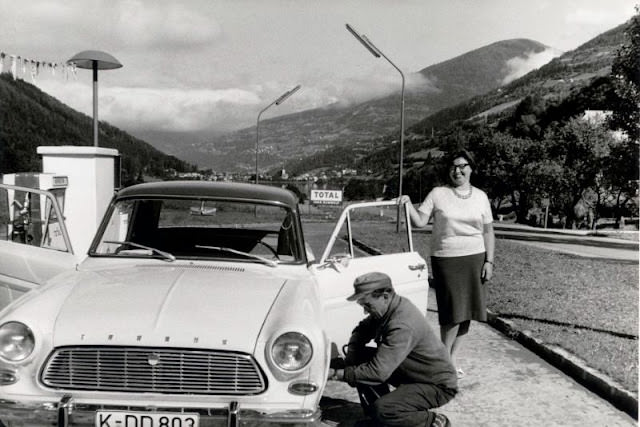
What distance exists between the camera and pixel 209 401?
11.2 feet

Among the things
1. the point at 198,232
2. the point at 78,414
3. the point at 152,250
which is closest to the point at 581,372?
the point at 198,232

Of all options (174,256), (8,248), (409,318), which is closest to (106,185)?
(8,248)

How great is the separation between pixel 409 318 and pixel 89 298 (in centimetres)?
194

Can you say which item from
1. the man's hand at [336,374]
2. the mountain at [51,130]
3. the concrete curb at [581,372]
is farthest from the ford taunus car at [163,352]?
the mountain at [51,130]

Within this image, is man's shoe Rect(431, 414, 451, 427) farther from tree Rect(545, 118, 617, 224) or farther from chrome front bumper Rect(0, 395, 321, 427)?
tree Rect(545, 118, 617, 224)

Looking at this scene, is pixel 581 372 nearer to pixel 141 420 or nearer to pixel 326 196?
pixel 141 420

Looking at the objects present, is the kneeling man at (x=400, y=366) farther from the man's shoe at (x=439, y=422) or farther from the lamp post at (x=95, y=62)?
the lamp post at (x=95, y=62)

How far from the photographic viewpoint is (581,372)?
578 cm

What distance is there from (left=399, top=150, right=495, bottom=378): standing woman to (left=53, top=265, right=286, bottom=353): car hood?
1.70 metres

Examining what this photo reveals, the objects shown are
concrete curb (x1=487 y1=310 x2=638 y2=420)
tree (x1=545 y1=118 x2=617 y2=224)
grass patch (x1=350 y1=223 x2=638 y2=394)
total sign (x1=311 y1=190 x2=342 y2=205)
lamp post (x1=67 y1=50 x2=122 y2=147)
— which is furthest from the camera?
tree (x1=545 y1=118 x2=617 y2=224)

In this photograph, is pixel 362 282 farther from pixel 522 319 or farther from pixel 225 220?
pixel 522 319

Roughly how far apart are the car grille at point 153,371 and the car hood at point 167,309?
0.06 meters

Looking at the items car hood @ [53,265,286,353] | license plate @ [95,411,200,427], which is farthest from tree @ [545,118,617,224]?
license plate @ [95,411,200,427]

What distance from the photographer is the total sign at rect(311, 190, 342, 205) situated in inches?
861
